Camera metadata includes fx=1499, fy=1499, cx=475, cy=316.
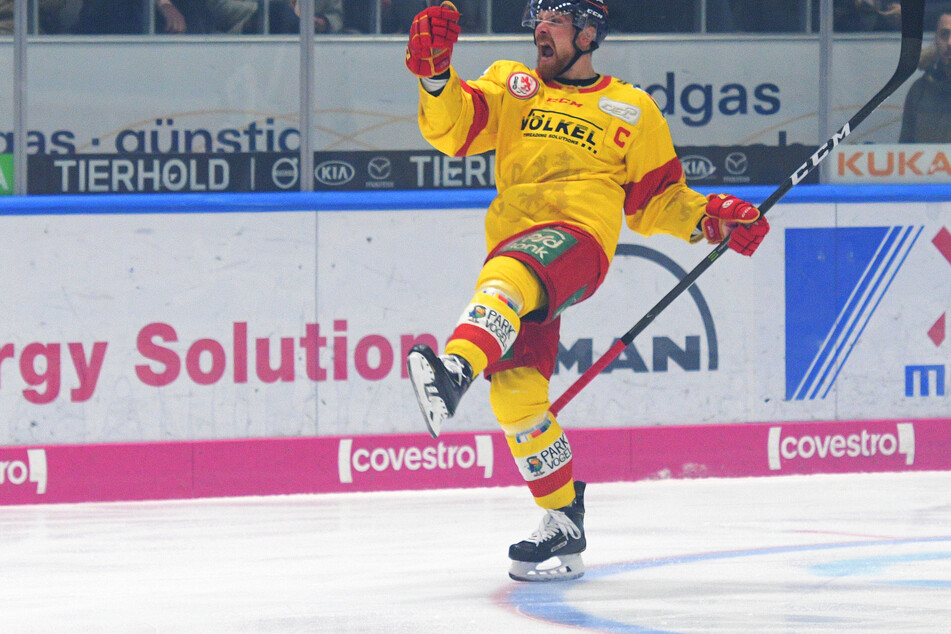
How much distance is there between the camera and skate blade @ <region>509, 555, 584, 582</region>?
3957mm

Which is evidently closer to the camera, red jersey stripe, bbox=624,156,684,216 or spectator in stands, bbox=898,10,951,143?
red jersey stripe, bbox=624,156,684,216

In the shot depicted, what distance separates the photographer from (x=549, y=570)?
3.96 m

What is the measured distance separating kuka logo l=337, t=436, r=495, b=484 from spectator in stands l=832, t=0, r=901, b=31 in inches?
90.1

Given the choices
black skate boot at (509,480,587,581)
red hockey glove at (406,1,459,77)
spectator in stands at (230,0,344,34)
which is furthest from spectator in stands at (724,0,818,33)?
black skate boot at (509,480,587,581)

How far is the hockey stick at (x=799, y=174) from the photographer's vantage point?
13.5 feet

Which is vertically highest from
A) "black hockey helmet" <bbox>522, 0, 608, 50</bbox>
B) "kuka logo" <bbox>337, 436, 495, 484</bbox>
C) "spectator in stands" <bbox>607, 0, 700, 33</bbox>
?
"spectator in stands" <bbox>607, 0, 700, 33</bbox>

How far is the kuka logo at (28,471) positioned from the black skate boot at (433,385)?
8.80 feet

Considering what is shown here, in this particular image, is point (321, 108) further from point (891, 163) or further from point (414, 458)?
A: point (891, 163)

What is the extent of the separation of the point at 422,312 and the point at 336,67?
104cm

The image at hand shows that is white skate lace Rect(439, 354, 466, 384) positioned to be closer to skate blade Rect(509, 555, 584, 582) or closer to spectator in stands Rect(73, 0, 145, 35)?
skate blade Rect(509, 555, 584, 582)

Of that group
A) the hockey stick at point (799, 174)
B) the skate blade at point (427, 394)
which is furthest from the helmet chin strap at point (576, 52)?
the skate blade at point (427, 394)

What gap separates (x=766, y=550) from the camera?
4387 mm

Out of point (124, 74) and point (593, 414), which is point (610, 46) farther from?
point (124, 74)

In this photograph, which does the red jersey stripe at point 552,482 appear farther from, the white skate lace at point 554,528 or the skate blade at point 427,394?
the skate blade at point 427,394
